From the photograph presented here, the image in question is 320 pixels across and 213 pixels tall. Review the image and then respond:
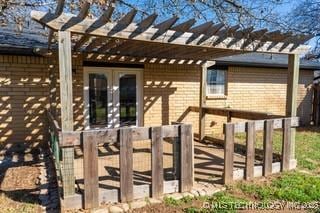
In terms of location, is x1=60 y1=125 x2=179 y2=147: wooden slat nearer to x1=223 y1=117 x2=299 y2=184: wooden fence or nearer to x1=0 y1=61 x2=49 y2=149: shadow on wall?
x1=223 y1=117 x2=299 y2=184: wooden fence

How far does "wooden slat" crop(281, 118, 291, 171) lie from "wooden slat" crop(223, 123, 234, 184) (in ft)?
4.60

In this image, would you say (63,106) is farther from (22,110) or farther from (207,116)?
(207,116)

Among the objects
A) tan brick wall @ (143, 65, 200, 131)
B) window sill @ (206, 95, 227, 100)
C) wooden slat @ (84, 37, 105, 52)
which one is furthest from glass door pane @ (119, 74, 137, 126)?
window sill @ (206, 95, 227, 100)

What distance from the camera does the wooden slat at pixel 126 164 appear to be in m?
3.99

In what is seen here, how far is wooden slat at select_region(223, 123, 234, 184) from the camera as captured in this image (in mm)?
4703

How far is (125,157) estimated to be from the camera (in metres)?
4.02

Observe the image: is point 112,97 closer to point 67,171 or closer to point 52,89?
point 52,89

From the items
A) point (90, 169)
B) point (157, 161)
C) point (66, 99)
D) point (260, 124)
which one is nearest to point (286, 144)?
point (260, 124)

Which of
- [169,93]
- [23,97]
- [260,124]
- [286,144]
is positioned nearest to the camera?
[260,124]

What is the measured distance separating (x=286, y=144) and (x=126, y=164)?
3326mm

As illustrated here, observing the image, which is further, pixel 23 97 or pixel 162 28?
pixel 23 97

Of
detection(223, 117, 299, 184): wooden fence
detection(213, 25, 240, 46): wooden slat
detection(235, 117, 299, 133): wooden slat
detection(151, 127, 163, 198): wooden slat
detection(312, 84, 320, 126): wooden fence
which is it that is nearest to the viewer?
detection(151, 127, 163, 198): wooden slat

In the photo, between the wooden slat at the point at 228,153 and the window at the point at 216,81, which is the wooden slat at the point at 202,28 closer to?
the wooden slat at the point at 228,153

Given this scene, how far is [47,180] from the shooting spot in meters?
4.90
